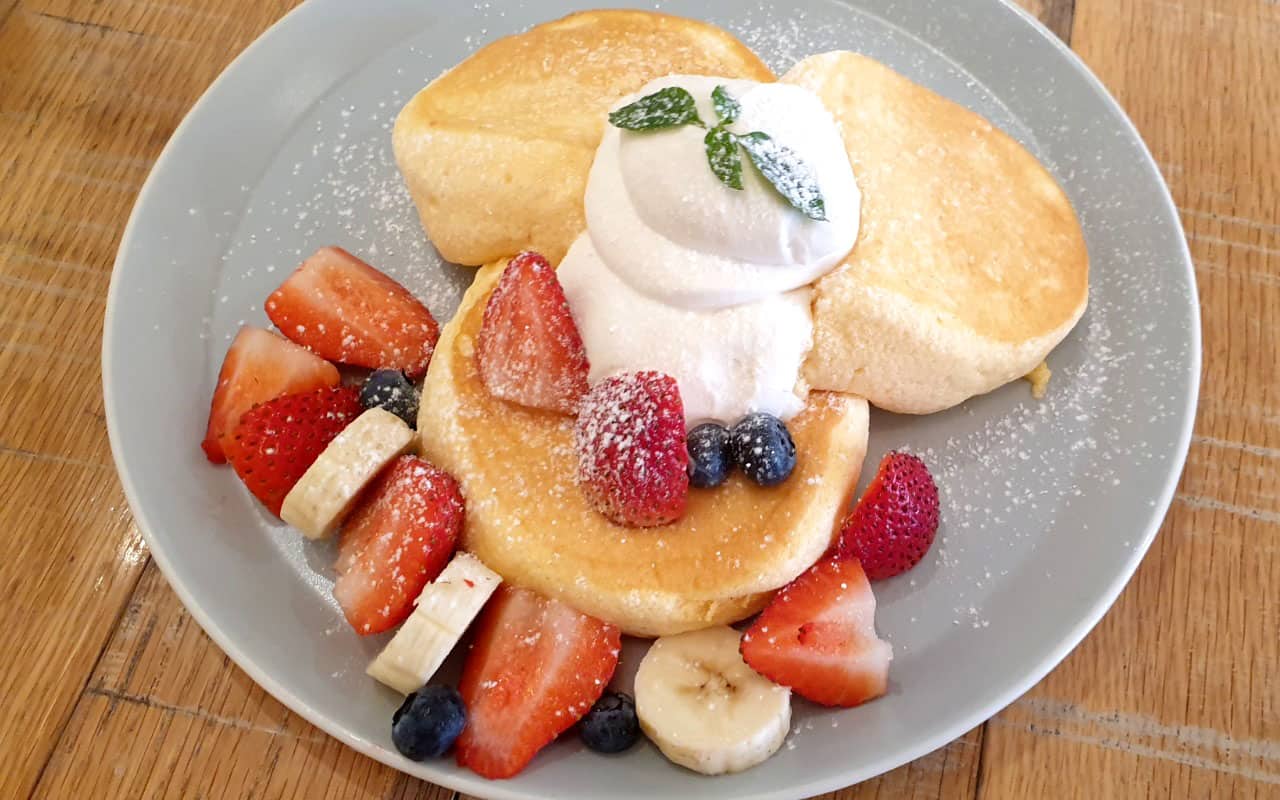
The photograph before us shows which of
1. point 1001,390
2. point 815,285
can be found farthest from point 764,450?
point 1001,390

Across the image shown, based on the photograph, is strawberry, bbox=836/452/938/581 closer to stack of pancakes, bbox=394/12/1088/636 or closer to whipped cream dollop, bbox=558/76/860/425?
stack of pancakes, bbox=394/12/1088/636

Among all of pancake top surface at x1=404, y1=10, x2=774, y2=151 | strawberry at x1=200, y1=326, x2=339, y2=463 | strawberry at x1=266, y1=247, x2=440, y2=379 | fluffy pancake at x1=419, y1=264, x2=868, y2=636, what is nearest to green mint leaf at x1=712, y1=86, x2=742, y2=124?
pancake top surface at x1=404, y1=10, x2=774, y2=151

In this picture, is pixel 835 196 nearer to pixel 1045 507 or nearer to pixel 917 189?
pixel 917 189

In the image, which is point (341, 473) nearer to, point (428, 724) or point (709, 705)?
point (428, 724)

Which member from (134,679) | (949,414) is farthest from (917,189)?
(134,679)

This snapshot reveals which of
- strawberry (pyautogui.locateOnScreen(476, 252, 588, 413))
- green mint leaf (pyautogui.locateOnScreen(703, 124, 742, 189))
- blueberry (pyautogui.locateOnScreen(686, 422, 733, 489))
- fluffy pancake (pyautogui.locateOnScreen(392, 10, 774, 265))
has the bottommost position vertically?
blueberry (pyautogui.locateOnScreen(686, 422, 733, 489))

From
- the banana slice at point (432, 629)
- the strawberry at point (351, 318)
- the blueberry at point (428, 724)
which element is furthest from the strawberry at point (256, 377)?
the blueberry at point (428, 724)
